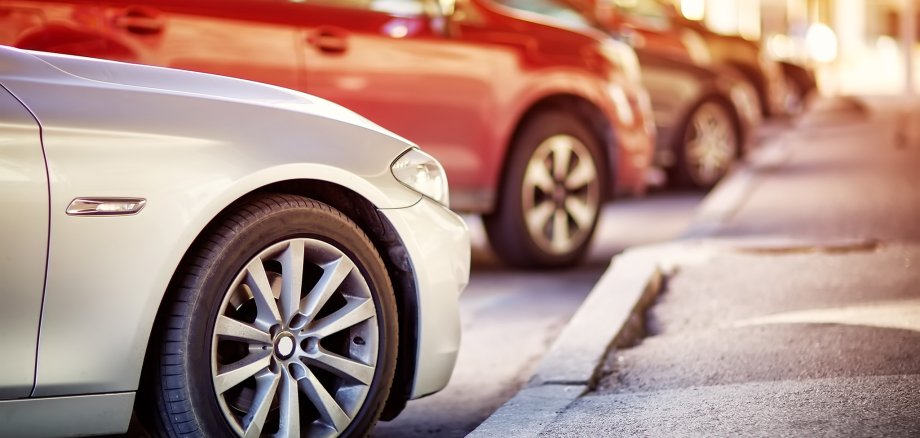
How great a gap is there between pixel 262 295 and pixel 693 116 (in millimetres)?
8732

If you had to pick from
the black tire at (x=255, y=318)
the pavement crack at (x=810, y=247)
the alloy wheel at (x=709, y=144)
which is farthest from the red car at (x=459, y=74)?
the alloy wheel at (x=709, y=144)

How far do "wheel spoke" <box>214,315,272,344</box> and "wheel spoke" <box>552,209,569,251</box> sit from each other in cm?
435

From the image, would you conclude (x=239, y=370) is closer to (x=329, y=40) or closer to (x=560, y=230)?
(x=329, y=40)

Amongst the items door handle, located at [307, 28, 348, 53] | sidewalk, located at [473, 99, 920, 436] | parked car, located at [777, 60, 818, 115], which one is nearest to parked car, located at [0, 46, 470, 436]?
sidewalk, located at [473, 99, 920, 436]

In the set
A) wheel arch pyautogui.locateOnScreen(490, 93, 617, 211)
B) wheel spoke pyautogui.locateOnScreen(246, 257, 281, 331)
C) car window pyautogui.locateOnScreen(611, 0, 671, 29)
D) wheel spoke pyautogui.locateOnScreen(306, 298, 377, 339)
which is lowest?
wheel spoke pyautogui.locateOnScreen(306, 298, 377, 339)

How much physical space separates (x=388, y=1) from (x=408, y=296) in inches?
131

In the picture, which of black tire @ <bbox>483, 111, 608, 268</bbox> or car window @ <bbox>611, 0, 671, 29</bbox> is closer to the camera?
black tire @ <bbox>483, 111, 608, 268</bbox>

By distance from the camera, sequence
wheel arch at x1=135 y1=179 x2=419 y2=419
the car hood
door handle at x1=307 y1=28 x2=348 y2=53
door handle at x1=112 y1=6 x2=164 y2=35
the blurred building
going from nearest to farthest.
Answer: the car hood → wheel arch at x1=135 y1=179 x2=419 y2=419 → door handle at x1=112 y1=6 x2=164 y2=35 → door handle at x1=307 y1=28 x2=348 y2=53 → the blurred building

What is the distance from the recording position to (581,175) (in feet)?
27.0

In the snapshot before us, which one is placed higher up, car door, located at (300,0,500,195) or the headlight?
car door, located at (300,0,500,195)

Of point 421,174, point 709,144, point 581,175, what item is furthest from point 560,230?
point 709,144

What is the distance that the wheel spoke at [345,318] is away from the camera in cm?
403

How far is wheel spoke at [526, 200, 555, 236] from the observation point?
7.99 meters

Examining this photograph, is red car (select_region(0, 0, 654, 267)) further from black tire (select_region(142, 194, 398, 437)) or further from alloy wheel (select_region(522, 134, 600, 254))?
black tire (select_region(142, 194, 398, 437))
